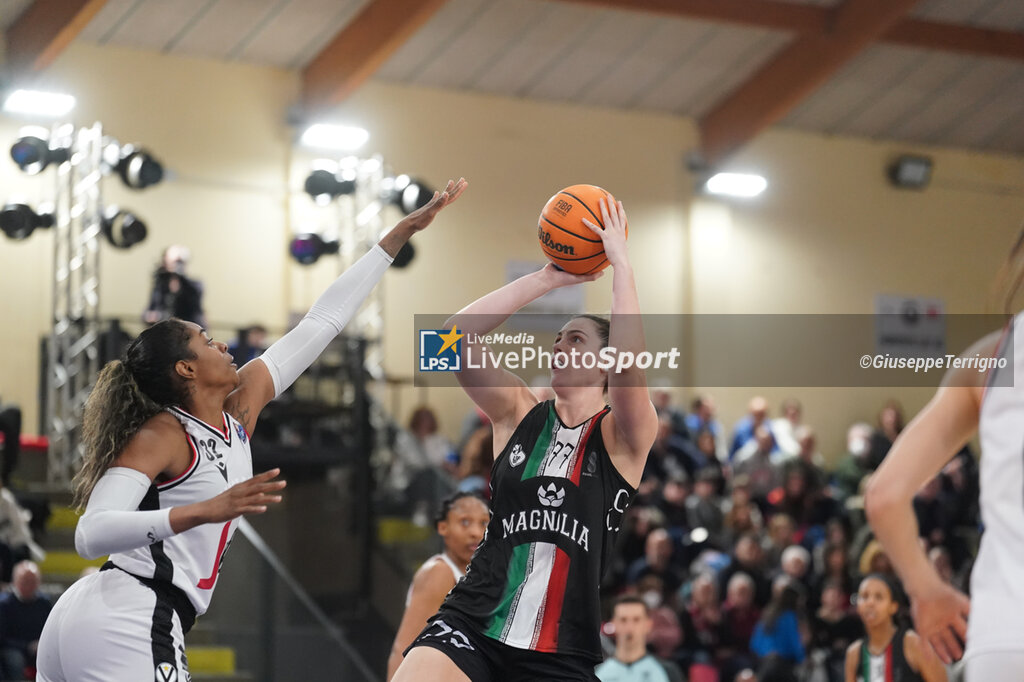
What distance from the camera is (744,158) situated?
60.3 feet

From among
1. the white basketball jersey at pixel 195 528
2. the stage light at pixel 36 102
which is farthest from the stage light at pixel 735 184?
the white basketball jersey at pixel 195 528

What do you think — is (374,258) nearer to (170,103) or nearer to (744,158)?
(170,103)

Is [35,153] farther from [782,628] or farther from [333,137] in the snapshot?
[782,628]

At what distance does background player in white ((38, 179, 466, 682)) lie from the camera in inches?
140

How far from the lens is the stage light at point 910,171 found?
18984mm

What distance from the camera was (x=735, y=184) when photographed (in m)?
17.9

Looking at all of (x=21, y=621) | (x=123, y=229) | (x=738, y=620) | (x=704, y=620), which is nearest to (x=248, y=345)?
(x=123, y=229)

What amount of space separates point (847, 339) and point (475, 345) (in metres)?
15.3

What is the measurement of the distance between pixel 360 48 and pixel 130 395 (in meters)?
11.7

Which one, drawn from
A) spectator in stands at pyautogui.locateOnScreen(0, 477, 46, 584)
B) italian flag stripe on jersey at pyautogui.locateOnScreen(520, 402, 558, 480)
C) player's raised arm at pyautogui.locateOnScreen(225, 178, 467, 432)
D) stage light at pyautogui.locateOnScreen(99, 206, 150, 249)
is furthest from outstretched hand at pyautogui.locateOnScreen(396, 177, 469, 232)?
stage light at pyautogui.locateOnScreen(99, 206, 150, 249)

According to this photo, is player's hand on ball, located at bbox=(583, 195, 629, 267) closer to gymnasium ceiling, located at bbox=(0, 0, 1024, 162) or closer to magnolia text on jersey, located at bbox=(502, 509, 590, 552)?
magnolia text on jersey, located at bbox=(502, 509, 590, 552)

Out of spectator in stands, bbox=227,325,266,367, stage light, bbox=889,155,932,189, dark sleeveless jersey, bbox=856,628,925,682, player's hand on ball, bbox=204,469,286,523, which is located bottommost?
dark sleeveless jersey, bbox=856,628,925,682

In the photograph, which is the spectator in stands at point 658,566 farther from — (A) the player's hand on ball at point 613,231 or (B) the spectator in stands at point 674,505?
(A) the player's hand on ball at point 613,231

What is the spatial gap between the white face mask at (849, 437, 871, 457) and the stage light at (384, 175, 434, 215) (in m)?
5.99
